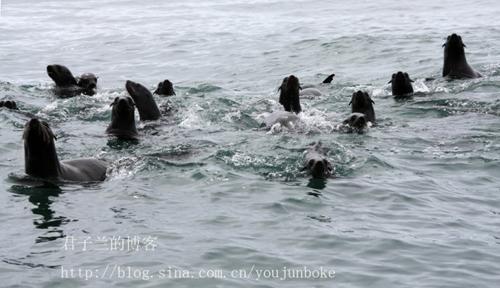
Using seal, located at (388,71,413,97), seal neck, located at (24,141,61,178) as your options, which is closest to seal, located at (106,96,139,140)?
seal neck, located at (24,141,61,178)

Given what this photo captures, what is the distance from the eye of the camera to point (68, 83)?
1716 centimetres

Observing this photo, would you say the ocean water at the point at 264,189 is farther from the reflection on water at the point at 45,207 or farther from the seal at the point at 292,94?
the seal at the point at 292,94

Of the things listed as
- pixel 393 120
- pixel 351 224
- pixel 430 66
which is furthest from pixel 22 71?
pixel 351 224

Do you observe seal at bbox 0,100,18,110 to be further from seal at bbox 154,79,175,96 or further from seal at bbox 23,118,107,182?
seal at bbox 23,118,107,182

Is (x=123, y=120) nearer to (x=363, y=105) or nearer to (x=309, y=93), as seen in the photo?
(x=363, y=105)

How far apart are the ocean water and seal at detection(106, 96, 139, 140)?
217 mm

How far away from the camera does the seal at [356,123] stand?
41.7ft

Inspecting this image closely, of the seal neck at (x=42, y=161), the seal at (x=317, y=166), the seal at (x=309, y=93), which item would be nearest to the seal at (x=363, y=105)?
the seal at (x=309, y=93)

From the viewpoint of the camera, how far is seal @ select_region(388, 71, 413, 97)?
15617mm

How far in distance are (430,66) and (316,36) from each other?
6389mm

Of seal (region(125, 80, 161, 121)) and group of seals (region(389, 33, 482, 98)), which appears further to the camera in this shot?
group of seals (region(389, 33, 482, 98))

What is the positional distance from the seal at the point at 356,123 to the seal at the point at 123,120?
326cm

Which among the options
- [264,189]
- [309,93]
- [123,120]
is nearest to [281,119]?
[123,120]

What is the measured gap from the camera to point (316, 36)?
25.4 metres
